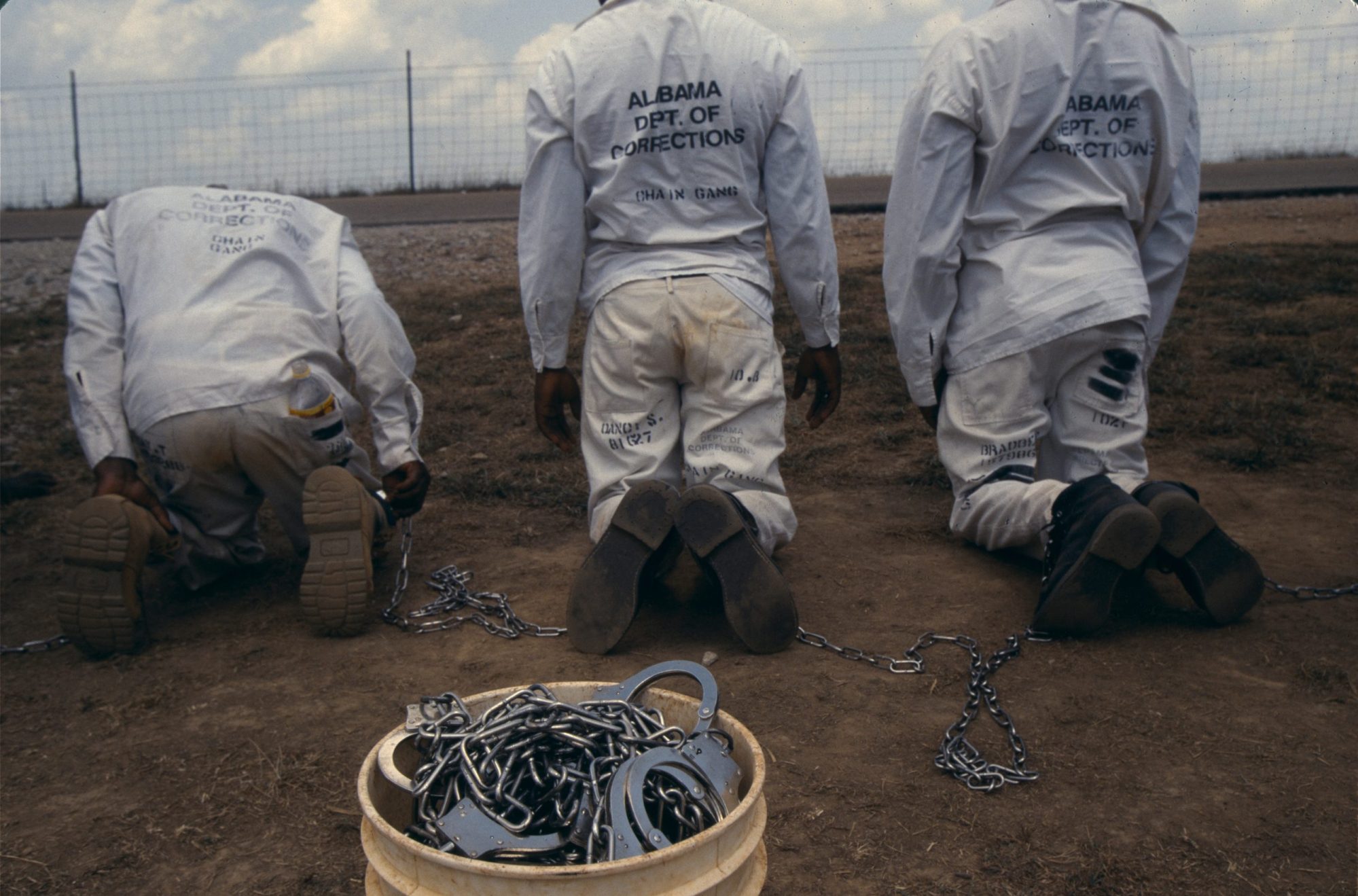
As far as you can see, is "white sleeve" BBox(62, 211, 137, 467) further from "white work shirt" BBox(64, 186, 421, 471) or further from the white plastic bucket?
the white plastic bucket

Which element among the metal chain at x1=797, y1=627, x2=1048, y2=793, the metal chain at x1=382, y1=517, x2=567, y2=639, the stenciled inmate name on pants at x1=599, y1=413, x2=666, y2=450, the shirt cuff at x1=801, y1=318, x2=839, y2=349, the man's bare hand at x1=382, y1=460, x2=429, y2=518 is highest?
the shirt cuff at x1=801, y1=318, x2=839, y2=349

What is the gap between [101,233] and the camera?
13.0ft

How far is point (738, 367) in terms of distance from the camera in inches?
138

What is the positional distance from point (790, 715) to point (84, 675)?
6.82ft

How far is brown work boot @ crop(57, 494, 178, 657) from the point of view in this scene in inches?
127

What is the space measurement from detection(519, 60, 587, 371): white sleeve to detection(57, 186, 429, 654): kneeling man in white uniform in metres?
0.63

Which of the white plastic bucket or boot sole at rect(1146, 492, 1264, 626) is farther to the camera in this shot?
boot sole at rect(1146, 492, 1264, 626)

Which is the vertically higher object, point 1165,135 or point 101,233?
point 1165,135

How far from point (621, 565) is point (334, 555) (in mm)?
931

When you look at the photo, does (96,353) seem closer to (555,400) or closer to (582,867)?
(555,400)

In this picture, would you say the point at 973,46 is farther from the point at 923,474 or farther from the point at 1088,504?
the point at 923,474

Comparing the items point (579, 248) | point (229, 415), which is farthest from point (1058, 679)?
point (229, 415)

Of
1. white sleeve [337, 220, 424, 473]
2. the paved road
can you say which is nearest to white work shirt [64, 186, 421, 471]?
white sleeve [337, 220, 424, 473]

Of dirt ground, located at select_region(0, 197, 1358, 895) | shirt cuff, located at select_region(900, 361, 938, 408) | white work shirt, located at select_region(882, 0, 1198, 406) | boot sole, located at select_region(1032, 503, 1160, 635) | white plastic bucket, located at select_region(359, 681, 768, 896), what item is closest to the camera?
white plastic bucket, located at select_region(359, 681, 768, 896)
